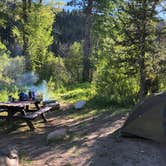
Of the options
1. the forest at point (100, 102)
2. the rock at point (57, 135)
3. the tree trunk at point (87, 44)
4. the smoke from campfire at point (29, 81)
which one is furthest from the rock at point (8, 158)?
the tree trunk at point (87, 44)

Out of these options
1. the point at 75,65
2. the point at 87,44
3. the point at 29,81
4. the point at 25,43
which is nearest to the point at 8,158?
the point at 29,81

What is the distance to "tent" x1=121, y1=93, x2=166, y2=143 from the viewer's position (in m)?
6.54

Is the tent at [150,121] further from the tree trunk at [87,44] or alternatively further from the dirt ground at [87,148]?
the tree trunk at [87,44]

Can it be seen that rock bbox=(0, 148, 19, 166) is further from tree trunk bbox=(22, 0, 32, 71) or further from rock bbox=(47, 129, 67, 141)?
tree trunk bbox=(22, 0, 32, 71)

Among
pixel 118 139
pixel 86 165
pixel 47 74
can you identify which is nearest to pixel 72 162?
pixel 86 165

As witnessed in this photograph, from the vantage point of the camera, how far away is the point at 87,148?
644 centimetres

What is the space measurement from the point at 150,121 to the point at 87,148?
4.16 ft

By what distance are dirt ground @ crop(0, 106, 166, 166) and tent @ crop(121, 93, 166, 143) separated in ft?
0.51

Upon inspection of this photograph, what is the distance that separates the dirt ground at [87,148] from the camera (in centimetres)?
577

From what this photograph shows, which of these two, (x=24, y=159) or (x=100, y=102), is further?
(x=100, y=102)

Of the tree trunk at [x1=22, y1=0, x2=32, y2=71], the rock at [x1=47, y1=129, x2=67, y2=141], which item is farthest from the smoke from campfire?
the rock at [x1=47, y1=129, x2=67, y2=141]

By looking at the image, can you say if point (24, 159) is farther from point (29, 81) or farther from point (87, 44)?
point (87, 44)

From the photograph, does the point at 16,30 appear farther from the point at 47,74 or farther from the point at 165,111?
the point at 165,111

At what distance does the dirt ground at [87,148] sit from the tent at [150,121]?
154 millimetres
